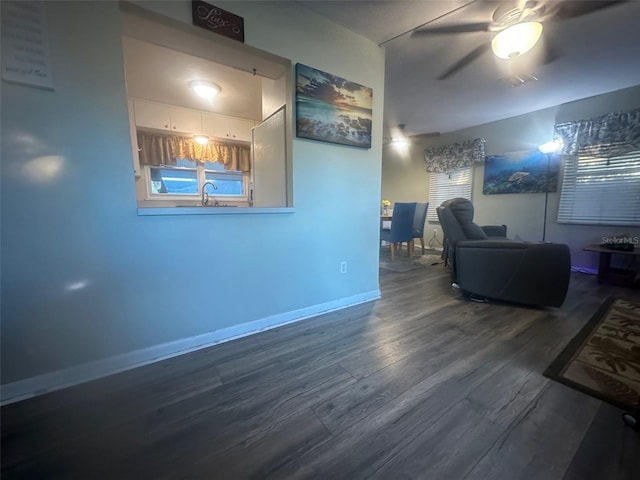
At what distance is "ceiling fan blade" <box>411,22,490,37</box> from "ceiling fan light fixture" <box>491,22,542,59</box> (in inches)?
10.8

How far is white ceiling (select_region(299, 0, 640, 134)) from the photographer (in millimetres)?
1851

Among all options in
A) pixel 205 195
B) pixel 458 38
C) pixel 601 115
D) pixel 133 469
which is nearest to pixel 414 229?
pixel 601 115

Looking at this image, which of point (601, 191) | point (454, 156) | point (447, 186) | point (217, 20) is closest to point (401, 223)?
point (447, 186)

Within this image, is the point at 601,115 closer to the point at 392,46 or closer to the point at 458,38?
the point at 458,38

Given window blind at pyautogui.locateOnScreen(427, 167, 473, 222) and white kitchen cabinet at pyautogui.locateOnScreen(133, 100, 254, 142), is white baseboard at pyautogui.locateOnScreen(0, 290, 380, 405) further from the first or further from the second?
window blind at pyautogui.locateOnScreen(427, 167, 473, 222)

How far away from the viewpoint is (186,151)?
3.85 meters

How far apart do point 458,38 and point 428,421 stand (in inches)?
→ 112

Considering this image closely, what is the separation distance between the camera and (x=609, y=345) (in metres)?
1.67

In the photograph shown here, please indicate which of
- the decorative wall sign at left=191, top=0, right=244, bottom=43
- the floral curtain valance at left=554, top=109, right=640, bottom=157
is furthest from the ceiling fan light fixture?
the floral curtain valance at left=554, top=109, right=640, bottom=157

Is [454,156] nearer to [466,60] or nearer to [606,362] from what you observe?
[466,60]

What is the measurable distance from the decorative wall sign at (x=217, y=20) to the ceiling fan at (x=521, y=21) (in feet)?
4.76

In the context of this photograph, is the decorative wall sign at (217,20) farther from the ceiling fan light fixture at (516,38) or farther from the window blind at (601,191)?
the window blind at (601,191)

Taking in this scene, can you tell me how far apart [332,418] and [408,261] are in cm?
352

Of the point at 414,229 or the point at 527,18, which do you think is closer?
the point at 527,18
